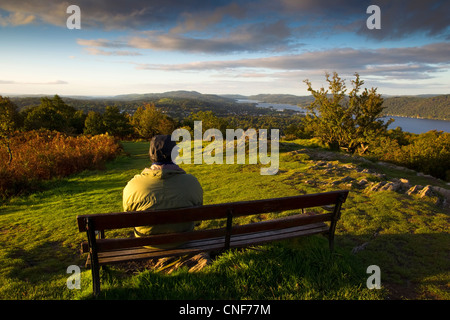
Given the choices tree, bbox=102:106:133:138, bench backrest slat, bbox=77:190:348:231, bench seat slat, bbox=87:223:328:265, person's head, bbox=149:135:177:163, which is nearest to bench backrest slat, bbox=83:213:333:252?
bench seat slat, bbox=87:223:328:265

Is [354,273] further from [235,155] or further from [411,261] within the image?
[235,155]

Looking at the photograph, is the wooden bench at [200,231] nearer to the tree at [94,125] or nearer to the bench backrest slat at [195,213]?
the bench backrest slat at [195,213]

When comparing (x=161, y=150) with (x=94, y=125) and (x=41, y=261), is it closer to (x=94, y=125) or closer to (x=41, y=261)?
(x=41, y=261)

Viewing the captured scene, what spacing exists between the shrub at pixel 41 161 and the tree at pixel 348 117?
18717 mm

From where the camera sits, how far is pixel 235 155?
14.1 m

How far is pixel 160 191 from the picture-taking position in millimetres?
3105

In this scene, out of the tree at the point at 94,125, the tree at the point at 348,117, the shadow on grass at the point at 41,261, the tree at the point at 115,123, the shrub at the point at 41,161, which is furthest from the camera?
the tree at the point at 115,123

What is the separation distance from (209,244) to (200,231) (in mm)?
375

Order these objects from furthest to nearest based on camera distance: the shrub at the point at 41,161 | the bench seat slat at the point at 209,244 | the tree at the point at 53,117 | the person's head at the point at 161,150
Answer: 1. the tree at the point at 53,117
2. the shrub at the point at 41,161
3. the person's head at the point at 161,150
4. the bench seat slat at the point at 209,244

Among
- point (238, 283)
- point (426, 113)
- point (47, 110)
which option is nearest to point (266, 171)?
point (238, 283)

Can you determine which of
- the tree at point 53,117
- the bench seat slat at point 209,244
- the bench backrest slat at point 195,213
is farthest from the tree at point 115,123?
the bench backrest slat at point 195,213

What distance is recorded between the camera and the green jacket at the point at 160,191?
3.11 meters

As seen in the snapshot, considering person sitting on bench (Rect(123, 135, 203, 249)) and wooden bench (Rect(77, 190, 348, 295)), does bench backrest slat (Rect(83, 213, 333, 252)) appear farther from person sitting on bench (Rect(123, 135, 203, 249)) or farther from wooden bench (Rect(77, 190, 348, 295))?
person sitting on bench (Rect(123, 135, 203, 249))

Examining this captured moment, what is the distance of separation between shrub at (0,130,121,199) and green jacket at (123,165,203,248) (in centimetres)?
859
